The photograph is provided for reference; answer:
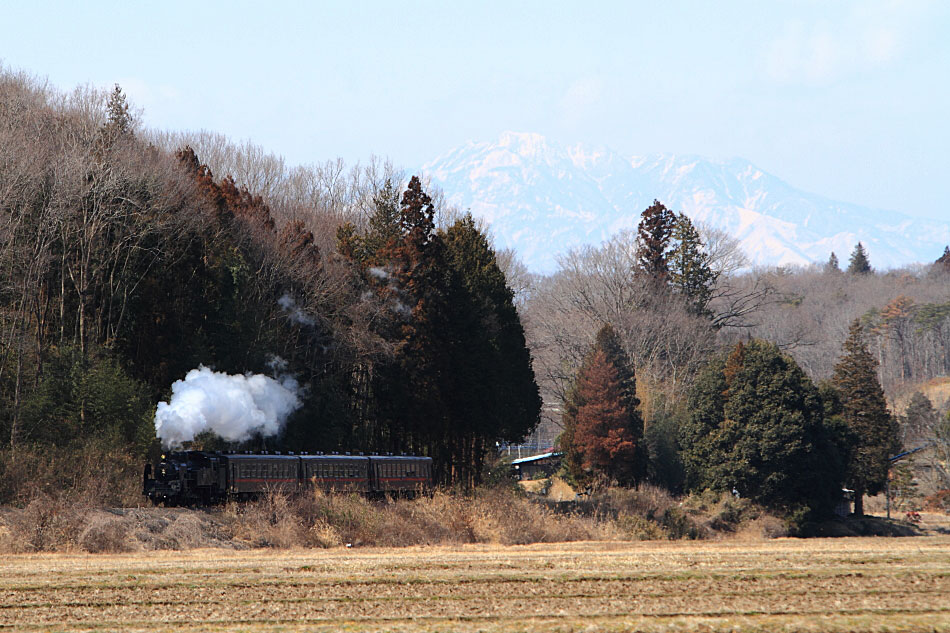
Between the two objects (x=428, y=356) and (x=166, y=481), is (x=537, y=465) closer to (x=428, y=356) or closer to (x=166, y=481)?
(x=428, y=356)

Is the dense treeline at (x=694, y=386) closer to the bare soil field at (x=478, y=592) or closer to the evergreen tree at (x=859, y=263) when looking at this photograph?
the bare soil field at (x=478, y=592)

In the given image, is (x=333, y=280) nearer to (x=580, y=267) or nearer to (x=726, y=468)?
(x=726, y=468)

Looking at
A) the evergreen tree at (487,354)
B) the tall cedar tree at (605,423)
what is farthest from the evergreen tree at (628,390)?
the evergreen tree at (487,354)

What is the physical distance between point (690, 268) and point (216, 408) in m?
55.6

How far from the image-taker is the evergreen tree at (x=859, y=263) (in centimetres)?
17812

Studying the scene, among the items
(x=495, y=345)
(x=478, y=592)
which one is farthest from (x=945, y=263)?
(x=478, y=592)

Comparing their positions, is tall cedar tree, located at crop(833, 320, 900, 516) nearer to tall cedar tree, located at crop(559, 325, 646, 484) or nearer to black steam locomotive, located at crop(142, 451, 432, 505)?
tall cedar tree, located at crop(559, 325, 646, 484)

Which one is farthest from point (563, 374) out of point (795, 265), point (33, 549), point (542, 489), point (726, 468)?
point (795, 265)

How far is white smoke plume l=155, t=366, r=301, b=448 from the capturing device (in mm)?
38281

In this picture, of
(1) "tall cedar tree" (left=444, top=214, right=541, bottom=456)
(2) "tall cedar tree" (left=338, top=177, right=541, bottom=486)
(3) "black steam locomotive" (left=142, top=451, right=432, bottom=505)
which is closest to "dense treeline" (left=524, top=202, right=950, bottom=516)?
(1) "tall cedar tree" (left=444, top=214, right=541, bottom=456)

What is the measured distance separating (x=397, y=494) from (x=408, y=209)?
14342mm

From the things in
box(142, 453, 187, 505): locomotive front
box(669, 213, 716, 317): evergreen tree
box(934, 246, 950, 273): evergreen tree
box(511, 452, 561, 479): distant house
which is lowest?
box(142, 453, 187, 505): locomotive front

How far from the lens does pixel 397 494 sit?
143ft

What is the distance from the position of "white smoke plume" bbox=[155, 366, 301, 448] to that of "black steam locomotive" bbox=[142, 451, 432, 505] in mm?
2551
